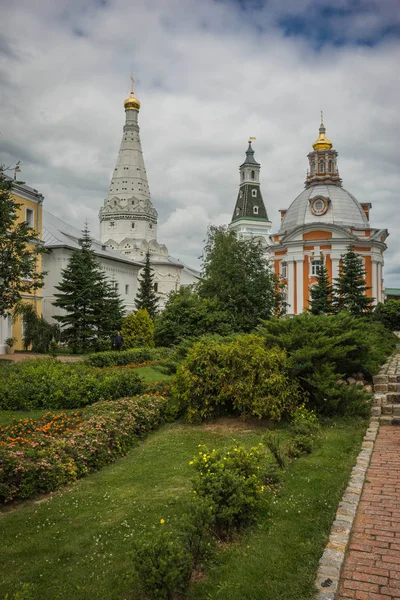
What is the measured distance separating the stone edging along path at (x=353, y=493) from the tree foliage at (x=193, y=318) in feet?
28.2

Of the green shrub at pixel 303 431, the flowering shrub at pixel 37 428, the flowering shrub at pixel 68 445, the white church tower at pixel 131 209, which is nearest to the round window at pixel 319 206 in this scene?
the white church tower at pixel 131 209

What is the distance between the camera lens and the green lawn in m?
3.93

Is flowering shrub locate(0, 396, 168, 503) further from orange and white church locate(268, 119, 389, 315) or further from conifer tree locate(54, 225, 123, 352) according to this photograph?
orange and white church locate(268, 119, 389, 315)

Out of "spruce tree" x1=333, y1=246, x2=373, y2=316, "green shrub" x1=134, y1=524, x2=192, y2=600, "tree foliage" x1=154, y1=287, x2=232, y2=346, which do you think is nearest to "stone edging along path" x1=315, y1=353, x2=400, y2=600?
"green shrub" x1=134, y1=524, x2=192, y2=600

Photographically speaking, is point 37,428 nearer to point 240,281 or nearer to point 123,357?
point 123,357

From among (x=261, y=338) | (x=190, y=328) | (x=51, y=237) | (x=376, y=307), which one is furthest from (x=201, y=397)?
(x=51, y=237)

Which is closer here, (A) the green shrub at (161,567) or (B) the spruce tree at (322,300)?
(A) the green shrub at (161,567)

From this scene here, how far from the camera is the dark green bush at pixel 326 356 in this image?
936 centimetres

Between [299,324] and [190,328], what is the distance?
29.5 ft

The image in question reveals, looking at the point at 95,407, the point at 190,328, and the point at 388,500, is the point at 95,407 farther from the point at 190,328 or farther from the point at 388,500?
the point at 190,328

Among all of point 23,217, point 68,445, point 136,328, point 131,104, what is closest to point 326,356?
point 68,445

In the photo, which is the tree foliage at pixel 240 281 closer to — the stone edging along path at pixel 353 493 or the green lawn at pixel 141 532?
the stone edging along path at pixel 353 493

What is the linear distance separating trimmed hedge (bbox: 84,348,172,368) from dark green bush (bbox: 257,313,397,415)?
26.7 ft

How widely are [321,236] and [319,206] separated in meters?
3.85
